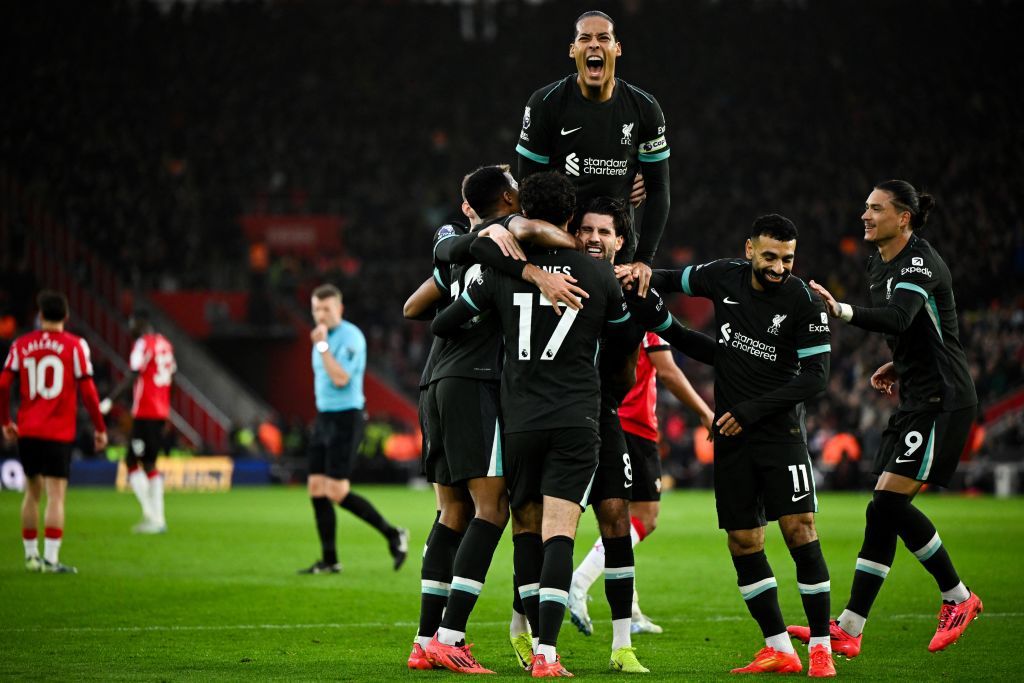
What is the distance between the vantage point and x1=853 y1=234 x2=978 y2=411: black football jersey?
309 inches

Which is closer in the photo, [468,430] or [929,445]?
[468,430]

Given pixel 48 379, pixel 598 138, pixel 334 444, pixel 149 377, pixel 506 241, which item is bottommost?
pixel 334 444

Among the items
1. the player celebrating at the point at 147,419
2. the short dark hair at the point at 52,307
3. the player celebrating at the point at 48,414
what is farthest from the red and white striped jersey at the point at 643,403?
the player celebrating at the point at 147,419

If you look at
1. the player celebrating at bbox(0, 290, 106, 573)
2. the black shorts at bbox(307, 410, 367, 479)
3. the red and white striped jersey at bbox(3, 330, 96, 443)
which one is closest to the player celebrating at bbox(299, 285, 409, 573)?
the black shorts at bbox(307, 410, 367, 479)

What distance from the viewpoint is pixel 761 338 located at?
7074 mm

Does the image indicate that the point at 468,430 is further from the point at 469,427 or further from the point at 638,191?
the point at 638,191

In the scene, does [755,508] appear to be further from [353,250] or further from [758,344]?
[353,250]

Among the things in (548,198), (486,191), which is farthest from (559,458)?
(486,191)

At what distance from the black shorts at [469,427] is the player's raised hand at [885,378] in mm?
2806

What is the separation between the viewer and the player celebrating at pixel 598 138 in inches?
296

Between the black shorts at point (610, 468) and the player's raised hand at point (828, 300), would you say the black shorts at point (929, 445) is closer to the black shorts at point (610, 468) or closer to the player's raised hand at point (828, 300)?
the player's raised hand at point (828, 300)

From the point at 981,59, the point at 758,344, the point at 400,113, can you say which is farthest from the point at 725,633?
the point at 400,113

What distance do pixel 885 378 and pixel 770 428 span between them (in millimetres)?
1906

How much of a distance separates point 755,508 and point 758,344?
86cm
